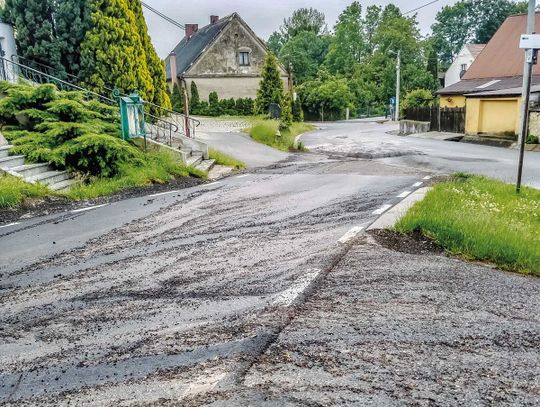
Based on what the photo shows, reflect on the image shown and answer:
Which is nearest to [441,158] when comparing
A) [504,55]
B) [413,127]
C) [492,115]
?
[492,115]

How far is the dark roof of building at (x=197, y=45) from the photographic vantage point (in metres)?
45.2

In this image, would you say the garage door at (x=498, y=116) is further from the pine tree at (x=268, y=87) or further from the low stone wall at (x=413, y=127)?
the pine tree at (x=268, y=87)

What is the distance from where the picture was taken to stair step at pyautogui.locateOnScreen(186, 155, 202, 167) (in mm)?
13988

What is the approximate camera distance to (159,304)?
4.13m

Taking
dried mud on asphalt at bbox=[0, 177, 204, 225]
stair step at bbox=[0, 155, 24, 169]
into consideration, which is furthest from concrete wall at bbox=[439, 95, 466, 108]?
stair step at bbox=[0, 155, 24, 169]

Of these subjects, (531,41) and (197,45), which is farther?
(197,45)

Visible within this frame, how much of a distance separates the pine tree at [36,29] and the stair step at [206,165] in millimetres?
5804

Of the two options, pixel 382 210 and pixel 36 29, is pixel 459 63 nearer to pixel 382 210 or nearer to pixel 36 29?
pixel 36 29

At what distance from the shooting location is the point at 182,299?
13.9 ft

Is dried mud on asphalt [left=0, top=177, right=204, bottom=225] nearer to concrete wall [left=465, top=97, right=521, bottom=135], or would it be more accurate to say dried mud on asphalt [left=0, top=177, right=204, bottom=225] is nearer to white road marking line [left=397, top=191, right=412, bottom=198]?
white road marking line [left=397, top=191, right=412, bottom=198]

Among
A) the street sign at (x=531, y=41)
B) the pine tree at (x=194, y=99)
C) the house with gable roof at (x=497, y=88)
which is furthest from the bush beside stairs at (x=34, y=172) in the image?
the pine tree at (x=194, y=99)

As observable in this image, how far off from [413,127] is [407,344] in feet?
106

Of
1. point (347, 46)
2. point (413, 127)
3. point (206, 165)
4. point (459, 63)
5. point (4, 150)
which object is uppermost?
point (347, 46)

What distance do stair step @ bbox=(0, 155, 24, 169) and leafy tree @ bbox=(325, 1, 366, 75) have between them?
237ft
